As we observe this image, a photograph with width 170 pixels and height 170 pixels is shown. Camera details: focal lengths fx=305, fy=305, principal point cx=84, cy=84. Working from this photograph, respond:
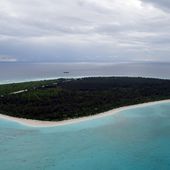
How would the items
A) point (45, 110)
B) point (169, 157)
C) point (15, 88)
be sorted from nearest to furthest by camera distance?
1. point (169, 157)
2. point (45, 110)
3. point (15, 88)

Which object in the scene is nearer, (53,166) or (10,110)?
(53,166)

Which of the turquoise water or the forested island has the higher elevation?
the forested island

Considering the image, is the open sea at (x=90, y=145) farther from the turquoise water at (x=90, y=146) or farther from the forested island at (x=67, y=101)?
the forested island at (x=67, y=101)

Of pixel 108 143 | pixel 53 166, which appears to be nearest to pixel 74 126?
pixel 108 143

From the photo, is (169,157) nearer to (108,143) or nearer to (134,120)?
(108,143)

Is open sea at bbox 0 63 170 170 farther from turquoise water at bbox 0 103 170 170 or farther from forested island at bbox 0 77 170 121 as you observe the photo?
forested island at bbox 0 77 170 121

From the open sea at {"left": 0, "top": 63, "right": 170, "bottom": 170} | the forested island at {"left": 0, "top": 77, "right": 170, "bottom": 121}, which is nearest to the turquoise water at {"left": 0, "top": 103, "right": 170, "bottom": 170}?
the open sea at {"left": 0, "top": 63, "right": 170, "bottom": 170}

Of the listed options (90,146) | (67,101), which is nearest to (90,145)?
(90,146)

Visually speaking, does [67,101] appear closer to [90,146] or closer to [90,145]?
[90,145]

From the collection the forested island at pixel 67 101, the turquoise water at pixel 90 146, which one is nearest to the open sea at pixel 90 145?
the turquoise water at pixel 90 146

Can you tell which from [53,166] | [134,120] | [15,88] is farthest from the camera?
[15,88]
